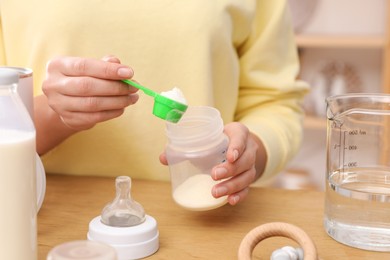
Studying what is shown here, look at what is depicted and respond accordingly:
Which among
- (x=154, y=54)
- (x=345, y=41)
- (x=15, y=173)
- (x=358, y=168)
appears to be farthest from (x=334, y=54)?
(x=15, y=173)

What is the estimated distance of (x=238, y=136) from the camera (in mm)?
795

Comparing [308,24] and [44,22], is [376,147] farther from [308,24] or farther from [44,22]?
[308,24]

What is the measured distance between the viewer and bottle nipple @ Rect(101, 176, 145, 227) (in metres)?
0.69

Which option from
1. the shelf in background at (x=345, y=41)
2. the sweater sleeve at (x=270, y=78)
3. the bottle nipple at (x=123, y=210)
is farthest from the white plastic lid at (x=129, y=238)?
the shelf in background at (x=345, y=41)

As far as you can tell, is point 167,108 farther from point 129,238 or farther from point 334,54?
point 334,54

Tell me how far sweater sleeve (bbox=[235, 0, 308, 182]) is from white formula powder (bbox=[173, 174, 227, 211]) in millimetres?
301

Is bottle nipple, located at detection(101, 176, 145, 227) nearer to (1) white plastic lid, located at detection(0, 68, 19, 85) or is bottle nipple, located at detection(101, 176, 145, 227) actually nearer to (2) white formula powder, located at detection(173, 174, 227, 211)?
(2) white formula powder, located at detection(173, 174, 227, 211)

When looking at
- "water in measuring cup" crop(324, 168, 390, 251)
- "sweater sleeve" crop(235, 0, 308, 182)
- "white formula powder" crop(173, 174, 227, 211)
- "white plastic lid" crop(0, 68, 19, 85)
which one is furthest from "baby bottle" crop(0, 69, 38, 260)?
"sweater sleeve" crop(235, 0, 308, 182)

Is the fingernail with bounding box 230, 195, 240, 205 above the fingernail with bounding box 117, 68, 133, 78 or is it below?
below

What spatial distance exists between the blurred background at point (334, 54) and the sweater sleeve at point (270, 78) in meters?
1.17

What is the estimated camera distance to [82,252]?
0.51m

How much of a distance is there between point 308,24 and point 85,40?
5.06 feet

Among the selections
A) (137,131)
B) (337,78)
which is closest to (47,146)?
(137,131)

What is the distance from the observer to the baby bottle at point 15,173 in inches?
22.6
